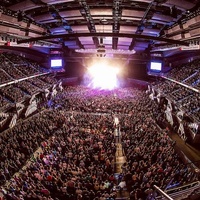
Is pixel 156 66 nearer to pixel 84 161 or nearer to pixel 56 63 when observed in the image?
pixel 56 63

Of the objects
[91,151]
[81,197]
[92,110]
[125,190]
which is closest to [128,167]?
[125,190]

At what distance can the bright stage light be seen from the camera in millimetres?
42500

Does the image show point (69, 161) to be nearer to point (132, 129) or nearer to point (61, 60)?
point (132, 129)

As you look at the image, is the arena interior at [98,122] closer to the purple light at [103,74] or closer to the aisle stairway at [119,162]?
the aisle stairway at [119,162]

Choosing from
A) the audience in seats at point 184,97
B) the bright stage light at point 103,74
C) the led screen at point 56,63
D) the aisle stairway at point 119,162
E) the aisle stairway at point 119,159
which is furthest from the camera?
the bright stage light at point 103,74

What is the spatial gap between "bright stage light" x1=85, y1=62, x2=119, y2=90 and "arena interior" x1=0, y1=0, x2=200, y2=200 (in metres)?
12.4

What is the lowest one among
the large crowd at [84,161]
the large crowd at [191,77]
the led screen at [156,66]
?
the large crowd at [84,161]

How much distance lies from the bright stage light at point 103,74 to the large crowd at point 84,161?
76.0ft

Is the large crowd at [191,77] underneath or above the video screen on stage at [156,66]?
underneath

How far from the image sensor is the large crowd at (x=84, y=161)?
9.52 meters

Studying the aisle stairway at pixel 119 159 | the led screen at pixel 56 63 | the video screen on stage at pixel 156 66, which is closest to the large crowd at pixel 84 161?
the aisle stairway at pixel 119 159

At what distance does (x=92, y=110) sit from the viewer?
76.1 feet

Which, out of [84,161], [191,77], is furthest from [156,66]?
[84,161]

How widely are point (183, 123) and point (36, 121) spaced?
40.4ft
